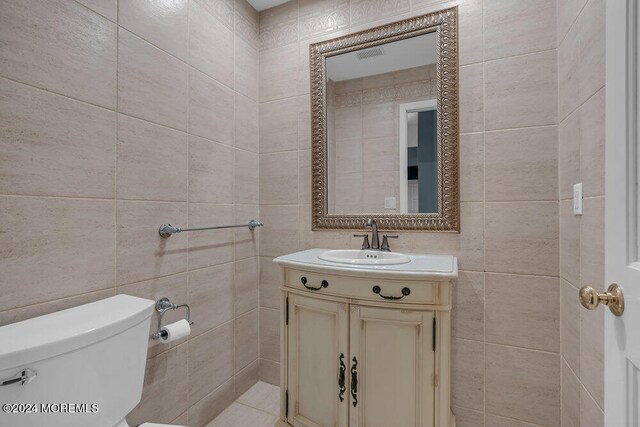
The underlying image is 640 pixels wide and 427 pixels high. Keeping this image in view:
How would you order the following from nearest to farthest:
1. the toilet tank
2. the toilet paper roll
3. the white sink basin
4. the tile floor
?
the toilet tank, the toilet paper roll, the white sink basin, the tile floor

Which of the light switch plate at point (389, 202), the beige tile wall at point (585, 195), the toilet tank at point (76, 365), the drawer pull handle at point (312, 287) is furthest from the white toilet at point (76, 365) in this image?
the beige tile wall at point (585, 195)

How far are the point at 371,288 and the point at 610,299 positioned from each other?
2.36 ft

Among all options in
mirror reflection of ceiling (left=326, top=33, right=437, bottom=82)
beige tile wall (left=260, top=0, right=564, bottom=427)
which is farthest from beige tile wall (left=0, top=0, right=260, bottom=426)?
beige tile wall (left=260, top=0, right=564, bottom=427)

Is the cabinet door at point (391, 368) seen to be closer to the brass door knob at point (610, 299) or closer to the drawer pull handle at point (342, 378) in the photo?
the drawer pull handle at point (342, 378)

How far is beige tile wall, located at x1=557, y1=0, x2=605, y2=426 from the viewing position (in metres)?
0.91

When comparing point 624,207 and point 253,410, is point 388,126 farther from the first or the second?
point 253,410

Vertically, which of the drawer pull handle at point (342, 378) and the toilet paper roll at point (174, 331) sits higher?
the toilet paper roll at point (174, 331)

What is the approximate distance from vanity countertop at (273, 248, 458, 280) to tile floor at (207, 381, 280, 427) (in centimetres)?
87

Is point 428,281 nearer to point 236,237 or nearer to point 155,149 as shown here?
point 236,237

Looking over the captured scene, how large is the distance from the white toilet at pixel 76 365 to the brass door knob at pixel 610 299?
1171 mm

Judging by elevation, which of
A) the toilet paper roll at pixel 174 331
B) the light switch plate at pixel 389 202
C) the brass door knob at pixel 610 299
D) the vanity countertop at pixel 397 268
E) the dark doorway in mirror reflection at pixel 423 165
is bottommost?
the toilet paper roll at pixel 174 331

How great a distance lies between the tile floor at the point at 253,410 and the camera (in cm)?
154

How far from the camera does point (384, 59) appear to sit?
1.60 m

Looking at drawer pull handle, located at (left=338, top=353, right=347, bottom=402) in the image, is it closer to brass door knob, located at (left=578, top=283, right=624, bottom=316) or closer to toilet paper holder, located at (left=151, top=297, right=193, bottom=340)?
toilet paper holder, located at (left=151, top=297, right=193, bottom=340)
